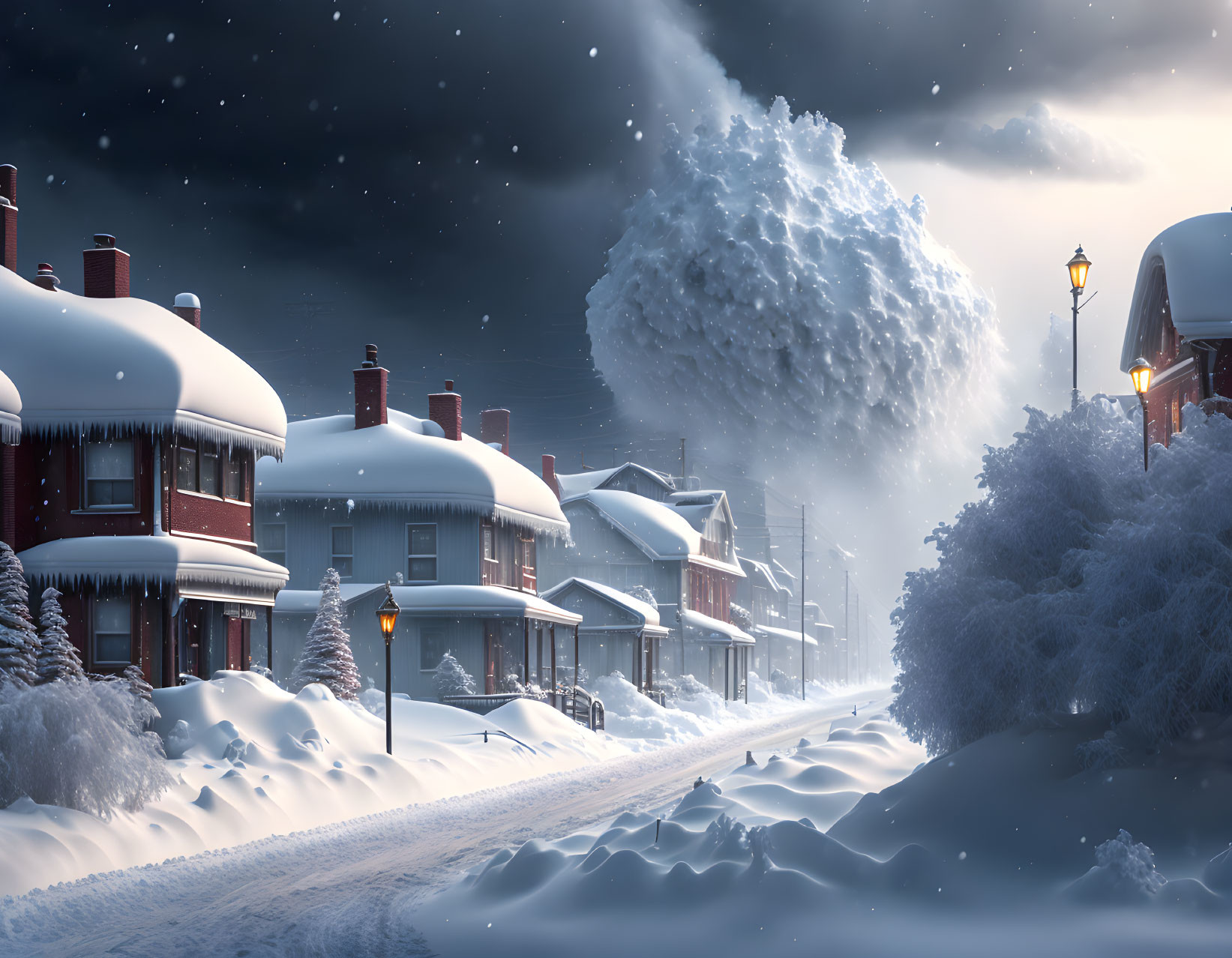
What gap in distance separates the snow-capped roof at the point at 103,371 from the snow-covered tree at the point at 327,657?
4498 mm

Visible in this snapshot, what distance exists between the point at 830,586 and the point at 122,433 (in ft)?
377

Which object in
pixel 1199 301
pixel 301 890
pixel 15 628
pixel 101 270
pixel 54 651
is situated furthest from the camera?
pixel 101 270

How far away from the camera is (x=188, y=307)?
30.4 m

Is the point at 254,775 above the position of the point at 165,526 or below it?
below

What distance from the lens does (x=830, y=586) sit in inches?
5251

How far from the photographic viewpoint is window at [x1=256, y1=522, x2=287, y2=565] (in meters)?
36.8

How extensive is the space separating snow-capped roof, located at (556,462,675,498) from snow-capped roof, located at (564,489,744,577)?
16.1 ft

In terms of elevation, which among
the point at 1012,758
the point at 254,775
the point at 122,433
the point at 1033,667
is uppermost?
the point at 122,433

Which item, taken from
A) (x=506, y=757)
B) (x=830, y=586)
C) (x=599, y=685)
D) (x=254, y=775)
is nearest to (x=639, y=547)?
(x=599, y=685)

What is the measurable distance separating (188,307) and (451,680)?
11713 millimetres

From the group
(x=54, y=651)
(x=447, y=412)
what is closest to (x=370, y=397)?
(x=447, y=412)

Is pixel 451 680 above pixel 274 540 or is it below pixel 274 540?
below

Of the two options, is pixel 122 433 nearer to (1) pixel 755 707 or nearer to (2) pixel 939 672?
(2) pixel 939 672

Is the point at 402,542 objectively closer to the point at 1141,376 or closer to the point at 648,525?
the point at 648,525
